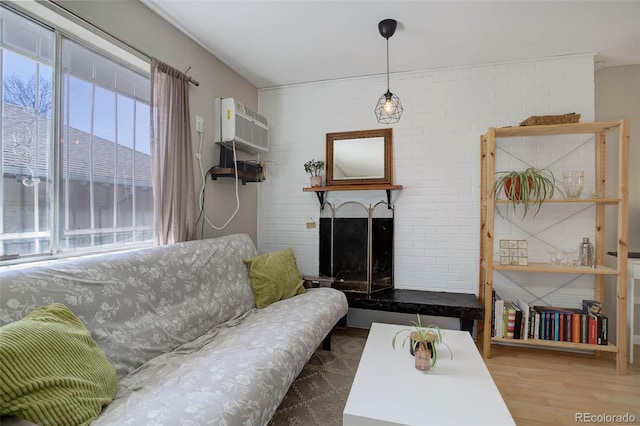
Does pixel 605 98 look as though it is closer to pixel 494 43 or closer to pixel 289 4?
pixel 494 43

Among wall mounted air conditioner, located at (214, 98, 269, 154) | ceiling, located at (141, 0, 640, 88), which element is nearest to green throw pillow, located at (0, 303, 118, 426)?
wall mounted air conditioner, located at (214, 98, 269, 154)

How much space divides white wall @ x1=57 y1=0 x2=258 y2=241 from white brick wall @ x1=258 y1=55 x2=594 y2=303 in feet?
1.49

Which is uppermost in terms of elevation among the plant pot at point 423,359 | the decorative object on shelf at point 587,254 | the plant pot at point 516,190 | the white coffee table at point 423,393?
the plant pot at point 516,190

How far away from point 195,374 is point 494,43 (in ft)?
9.69

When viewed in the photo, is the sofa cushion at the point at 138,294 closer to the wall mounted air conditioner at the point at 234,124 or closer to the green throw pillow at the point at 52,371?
the green throw pillow at the point at 52,371

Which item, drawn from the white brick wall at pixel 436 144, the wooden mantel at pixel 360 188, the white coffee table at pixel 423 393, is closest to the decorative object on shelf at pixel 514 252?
the white brick wall at pixel 436 144

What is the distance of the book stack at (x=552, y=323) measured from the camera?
7.33 feet

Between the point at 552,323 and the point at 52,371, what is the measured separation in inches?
117

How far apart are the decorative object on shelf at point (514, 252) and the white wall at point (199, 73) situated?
7.69 feet

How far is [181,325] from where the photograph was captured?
5.29ft

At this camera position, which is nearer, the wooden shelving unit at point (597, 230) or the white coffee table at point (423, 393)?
the white coffee table at point (423, 393)

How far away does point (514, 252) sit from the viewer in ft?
7.89

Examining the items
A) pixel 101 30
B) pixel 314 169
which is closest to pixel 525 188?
pixel 314 169

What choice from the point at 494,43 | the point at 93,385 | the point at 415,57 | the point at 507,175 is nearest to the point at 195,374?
the point at 93,385
